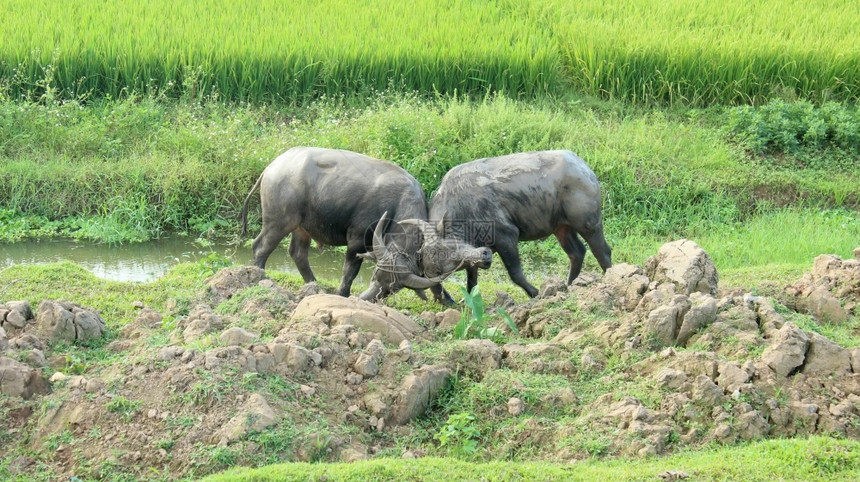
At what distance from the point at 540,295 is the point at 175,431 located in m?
3.10

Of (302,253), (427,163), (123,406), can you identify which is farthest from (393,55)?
(123,406)

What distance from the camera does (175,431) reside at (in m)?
5.16

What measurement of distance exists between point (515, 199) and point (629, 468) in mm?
3331

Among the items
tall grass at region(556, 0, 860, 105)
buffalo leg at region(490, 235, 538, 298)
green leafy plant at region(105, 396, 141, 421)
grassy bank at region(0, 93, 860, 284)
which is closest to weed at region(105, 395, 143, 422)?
green leafy plant at region(105, 396, 141, 421)

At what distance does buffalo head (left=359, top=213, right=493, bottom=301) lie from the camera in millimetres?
7371

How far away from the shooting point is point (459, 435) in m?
5.45

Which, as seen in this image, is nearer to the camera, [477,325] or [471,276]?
[477,325]

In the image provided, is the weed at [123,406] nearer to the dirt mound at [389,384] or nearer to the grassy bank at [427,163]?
the dirt mound at [389,384]

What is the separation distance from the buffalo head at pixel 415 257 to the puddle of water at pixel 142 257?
1788mm

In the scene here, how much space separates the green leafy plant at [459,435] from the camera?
211 inches

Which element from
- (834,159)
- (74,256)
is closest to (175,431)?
(74,256)

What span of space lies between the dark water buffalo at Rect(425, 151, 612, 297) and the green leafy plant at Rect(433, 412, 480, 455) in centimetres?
250

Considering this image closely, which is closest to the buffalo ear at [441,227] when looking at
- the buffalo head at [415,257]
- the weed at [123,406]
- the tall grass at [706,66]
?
the buffalo head at [415,257]

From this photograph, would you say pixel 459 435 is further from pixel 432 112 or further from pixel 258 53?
pixel 258 53
